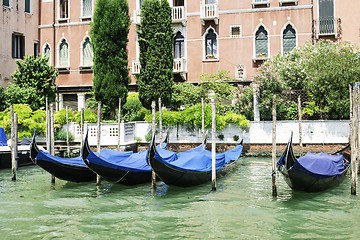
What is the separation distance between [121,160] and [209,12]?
8.82 metres

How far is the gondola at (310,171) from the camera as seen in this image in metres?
6.70

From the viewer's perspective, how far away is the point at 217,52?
16.4m

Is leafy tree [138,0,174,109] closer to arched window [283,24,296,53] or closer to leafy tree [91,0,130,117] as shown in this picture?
leafy tree [91,0,130,117]

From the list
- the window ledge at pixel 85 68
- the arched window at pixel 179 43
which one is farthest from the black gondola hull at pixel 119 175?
the window ledge at pixel 85 68

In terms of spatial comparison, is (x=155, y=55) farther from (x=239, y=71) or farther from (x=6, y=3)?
(x=6, y=3)

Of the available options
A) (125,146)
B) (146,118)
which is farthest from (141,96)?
(125,146)

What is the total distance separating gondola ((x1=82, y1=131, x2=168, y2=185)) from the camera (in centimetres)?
763

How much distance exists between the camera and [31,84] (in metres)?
14.9

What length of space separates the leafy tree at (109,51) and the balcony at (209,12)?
3272mm

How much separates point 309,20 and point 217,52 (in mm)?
3709

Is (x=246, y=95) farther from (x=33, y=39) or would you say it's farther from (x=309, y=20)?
(x=33, y=39)

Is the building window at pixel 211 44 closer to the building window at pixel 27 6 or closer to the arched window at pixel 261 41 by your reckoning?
the arched window at pixel 261 41

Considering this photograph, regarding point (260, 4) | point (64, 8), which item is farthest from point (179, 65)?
point (64, 8)

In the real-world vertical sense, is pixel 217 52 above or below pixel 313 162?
above
